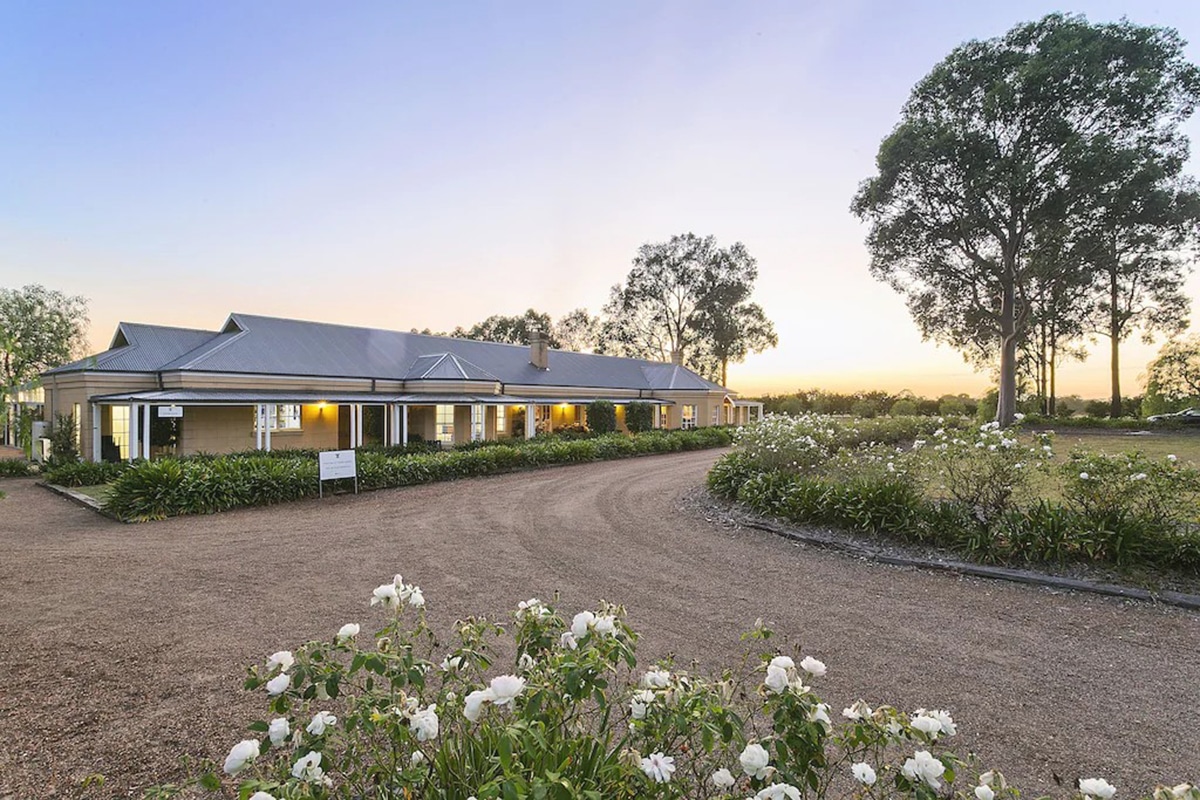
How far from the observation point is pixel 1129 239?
20656mm

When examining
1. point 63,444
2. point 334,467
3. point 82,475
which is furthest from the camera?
point 63,444

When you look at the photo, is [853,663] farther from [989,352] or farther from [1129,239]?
[989,352]

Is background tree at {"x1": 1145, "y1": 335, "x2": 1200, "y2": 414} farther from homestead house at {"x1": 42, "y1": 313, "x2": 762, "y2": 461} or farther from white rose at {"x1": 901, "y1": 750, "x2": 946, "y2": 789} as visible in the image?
white rose at {"x1": 901, "y1": 750, "x2": 946, "y2": 789}

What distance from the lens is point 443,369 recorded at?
877 inches

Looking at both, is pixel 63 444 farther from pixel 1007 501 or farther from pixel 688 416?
pixel 688 416

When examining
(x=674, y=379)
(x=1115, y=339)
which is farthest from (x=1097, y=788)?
(x=1115, y=339)

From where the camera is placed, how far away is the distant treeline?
31.2 meters

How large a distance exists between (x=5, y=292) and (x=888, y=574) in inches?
1650

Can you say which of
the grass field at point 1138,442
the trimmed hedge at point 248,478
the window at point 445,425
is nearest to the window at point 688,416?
the window at point 445,425

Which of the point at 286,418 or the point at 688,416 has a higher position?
the point at 286,418

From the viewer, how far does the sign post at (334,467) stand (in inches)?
420

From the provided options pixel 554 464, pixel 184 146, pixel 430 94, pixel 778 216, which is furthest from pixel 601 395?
pixel 184 146

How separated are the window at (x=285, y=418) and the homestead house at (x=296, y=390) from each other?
0.13ft

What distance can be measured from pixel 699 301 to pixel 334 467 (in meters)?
36.2
